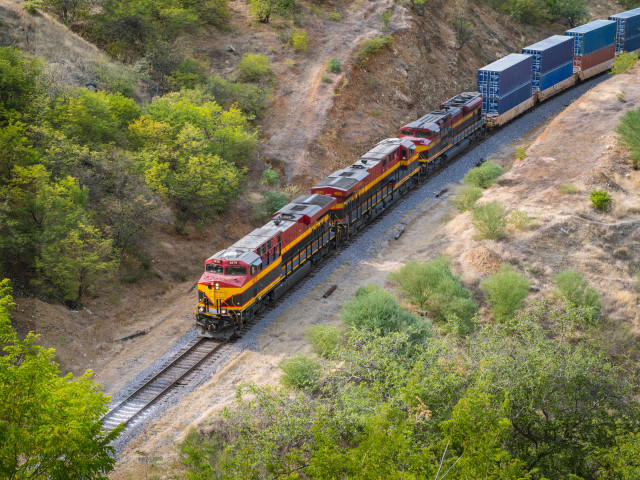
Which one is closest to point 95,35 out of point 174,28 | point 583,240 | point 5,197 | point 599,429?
point 174,28

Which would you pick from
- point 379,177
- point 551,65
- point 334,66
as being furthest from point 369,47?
point 379,177

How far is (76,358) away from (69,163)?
35.6 ft

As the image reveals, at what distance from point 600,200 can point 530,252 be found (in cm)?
616

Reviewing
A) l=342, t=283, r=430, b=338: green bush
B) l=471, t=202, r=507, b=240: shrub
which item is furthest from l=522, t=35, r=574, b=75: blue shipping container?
l=342, t=283, r=430, b=338: green bush

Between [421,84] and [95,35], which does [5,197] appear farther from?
[421,84]

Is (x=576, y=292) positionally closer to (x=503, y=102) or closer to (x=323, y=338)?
(x=323, y=338)

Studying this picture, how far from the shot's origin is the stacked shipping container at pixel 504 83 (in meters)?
56.3

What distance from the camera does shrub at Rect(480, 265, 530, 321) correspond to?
32750 millimetres

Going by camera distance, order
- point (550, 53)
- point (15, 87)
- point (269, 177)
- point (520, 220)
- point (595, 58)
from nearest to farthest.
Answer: point (520, 220) → point (15, 87) → point (269, 177) → point (550, 53) → point (595, 58)

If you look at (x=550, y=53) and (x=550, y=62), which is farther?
(x=550, y=62)

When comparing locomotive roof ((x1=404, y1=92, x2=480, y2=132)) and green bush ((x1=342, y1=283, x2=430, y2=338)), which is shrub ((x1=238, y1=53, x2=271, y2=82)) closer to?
locomotive roof ((x1=404, y1=92, x2=480, y2=132))

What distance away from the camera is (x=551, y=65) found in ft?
207

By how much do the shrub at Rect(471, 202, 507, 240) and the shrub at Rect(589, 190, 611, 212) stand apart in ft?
17.7

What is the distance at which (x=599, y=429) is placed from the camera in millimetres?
22062
